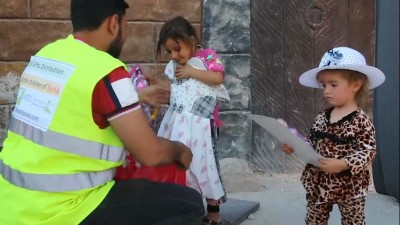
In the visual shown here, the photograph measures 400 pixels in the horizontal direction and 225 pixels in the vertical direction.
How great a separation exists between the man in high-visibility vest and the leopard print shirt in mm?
817

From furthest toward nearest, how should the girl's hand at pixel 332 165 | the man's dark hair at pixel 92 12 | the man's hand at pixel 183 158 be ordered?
1. the girl's hand at pixel 332 165
2. the man's hand at pixel 183 158
3. the man's dark hair at pixel 92 12

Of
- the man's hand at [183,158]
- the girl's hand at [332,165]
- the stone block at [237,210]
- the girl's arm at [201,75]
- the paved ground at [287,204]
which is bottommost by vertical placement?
the paved ground at [287,204]

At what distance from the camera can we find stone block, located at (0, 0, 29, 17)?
4469 mm

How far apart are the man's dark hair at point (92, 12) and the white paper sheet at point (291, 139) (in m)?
0.79

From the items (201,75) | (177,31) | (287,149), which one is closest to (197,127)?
(201,75)

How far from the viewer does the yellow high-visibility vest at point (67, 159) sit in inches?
91.8

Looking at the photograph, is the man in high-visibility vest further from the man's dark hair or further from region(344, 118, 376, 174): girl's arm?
region(344, 118, 376, 174): girl's arm

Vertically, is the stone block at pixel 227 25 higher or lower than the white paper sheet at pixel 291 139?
higher

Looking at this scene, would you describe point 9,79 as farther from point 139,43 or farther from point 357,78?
point 357,78

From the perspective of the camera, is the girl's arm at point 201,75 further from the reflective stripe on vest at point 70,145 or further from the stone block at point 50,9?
the stone block at point 50,9

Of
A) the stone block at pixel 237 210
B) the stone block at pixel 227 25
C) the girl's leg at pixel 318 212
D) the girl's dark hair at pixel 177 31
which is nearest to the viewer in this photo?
the girl's leg at pixel 318 212

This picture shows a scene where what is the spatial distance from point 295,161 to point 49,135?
3.20 meters

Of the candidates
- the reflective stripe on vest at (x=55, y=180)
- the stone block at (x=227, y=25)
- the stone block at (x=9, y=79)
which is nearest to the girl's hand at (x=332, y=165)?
the reflective stripe on vest at (x=55, y=180)

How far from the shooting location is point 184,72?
140 inches
